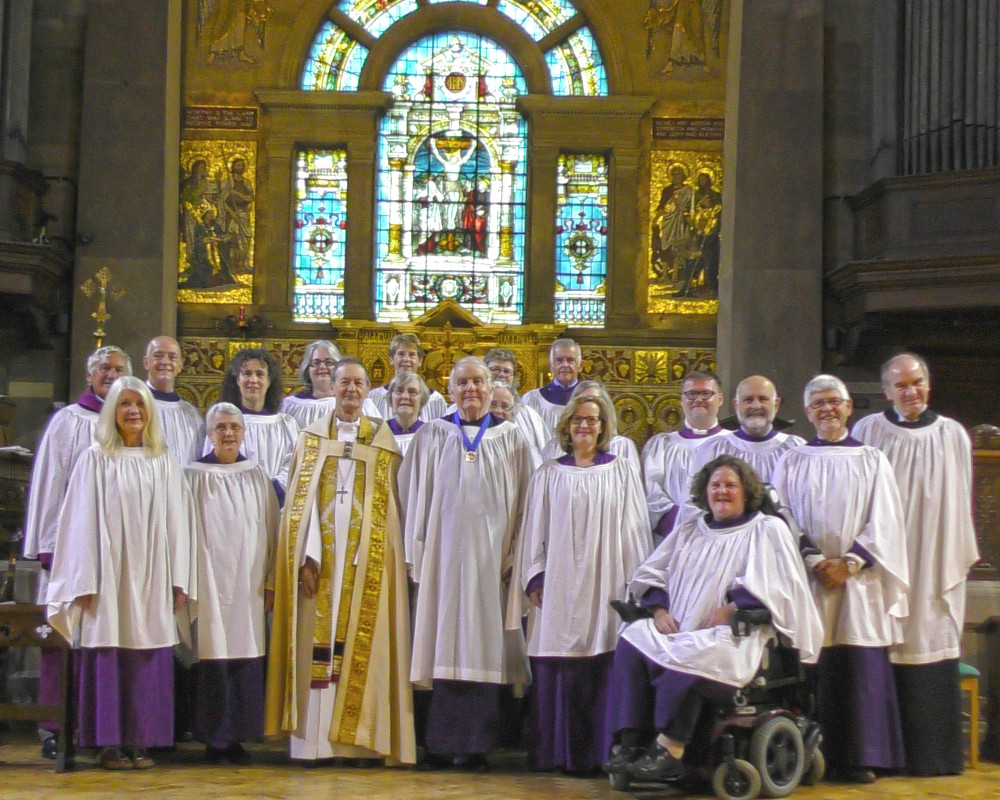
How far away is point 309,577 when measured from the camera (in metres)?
6.79

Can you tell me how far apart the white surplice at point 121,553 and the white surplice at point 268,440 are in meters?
1.03

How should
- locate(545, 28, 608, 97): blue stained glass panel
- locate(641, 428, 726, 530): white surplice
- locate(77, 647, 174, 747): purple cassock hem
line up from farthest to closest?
locate(545, 28, 608, 97): blue stained glass panel, locate(641, 428, 726, 530): white surplice, locate(77, 647, 174, 747): purple cassock hem

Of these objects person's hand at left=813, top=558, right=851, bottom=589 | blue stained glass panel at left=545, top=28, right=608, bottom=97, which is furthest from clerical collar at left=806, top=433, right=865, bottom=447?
blue stained glass panel at left=545, top=28, right=608, bottom=97

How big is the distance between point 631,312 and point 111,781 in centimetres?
956

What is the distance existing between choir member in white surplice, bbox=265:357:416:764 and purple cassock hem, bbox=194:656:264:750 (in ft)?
0.26

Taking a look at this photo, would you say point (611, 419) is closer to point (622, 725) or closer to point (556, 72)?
point (622, 725)

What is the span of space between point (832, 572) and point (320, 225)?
973 cm

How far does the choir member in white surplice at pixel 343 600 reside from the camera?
→ 6695mm

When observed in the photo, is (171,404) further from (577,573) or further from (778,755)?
(778,755)

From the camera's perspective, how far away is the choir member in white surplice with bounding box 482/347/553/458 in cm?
792

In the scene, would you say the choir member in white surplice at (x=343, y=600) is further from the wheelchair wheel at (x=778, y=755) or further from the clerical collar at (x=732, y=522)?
the wheelchair wheel at (x=778, y=755)

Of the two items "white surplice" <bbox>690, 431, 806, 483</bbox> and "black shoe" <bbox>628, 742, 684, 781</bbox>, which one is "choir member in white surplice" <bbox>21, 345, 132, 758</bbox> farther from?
"white surplice" <bbox>690, 431, 806, 483</bbox>

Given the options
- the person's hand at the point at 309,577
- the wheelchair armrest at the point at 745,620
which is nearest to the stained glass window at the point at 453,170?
the person's hand at the point at 309,577

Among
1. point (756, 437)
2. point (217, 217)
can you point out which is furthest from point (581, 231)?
point (756, 437)
